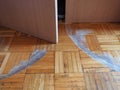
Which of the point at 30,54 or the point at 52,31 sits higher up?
the point at 52,31

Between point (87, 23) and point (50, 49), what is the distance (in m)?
0.65

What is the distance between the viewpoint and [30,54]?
4.65 feet

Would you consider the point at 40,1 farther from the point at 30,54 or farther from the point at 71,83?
the point at 71,83

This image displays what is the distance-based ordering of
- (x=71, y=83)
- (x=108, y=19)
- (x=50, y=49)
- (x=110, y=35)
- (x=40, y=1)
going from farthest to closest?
(x=108, y=19)
(x=110, y=35)
(x=50, y=49)
(x=40, y=1)
(x=71, y=83)

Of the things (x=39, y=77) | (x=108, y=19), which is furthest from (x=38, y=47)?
(x=108, y=19)

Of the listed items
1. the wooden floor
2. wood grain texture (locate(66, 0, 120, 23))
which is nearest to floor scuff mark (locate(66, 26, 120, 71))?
the wooden floor

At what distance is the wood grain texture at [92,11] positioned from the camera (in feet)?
5.64

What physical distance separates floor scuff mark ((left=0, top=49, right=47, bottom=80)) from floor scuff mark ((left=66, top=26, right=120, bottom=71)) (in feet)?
1.17

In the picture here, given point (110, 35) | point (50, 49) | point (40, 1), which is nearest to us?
point (40, 1)

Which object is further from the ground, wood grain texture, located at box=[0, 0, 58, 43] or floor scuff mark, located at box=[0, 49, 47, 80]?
wood grain texture, located at box=[0, 0, 58, 43]

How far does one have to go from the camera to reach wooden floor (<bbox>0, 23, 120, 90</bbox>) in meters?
1.15

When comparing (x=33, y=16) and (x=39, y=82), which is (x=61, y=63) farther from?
(x=33, y=16)

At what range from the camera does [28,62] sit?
52.5 inches

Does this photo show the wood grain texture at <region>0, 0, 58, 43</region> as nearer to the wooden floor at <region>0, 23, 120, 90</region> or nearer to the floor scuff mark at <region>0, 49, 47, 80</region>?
the wooden floor at <region>0, 23, 120, 90</region>
